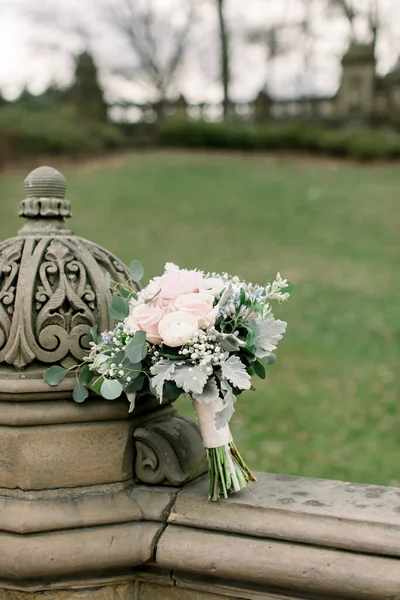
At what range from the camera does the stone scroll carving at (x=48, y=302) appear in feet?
6.86

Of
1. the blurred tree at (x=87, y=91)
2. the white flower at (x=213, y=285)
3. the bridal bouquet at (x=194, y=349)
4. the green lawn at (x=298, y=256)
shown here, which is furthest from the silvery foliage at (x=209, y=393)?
the blurred tree at (x=87, y=91)

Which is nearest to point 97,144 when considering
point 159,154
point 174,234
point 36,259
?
point 159,154

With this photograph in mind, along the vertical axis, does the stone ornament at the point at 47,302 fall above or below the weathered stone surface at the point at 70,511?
above

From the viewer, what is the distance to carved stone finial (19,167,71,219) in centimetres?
235

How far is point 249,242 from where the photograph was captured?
516 inches

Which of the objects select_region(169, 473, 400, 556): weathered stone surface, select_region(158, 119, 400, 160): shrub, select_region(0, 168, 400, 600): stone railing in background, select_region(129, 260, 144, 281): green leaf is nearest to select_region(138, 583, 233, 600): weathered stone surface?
select_region(0, 168, 400, 600): stone railing in background

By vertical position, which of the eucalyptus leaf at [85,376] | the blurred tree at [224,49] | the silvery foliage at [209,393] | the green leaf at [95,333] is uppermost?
the blurred tree at [224,49]

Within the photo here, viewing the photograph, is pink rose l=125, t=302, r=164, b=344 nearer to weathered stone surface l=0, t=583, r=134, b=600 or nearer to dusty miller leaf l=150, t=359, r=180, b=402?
dusty miller leaf l=150, t=359, r=180, b=402

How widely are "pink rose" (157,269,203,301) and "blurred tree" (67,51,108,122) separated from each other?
77.0 ft

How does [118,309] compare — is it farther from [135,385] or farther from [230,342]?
[230,342]

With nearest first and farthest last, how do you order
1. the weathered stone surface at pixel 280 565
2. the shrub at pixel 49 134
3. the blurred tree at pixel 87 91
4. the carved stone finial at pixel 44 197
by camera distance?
the weathered stone surface at pixel 280 565 → the carved stone finial at pixel 44 197 → the shrub at pixel 49 134 → the blurred tree at pixel 87 91

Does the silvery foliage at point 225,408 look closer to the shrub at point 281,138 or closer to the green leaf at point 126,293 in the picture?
the green leaf at point 126,293

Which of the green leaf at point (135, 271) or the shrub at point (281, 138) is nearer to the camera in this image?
the green leaf at point (135, 271)

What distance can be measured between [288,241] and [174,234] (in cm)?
214
